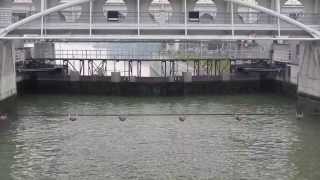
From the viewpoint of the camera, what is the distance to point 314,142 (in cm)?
3553

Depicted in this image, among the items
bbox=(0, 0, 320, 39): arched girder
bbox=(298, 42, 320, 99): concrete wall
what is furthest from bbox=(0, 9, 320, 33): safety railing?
bbox=(298, 42, 320, 99): concrete wall

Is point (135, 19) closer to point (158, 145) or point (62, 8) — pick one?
point (62, 8)

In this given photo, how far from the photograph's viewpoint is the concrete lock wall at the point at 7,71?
50.9m

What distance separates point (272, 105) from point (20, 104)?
21.3 meters

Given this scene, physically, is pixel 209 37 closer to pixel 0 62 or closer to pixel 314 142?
pixel 314 142

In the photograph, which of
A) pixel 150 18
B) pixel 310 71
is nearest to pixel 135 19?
pixel 150 18

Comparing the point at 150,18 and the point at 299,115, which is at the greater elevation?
the point at 150,18

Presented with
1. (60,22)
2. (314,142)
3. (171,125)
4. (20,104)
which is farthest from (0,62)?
(314,142)

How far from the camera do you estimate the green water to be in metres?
28.1

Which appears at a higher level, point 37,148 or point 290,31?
point 290,31

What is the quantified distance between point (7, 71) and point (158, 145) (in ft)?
76.0

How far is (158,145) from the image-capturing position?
3406cm

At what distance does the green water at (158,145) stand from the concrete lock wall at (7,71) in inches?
68.2

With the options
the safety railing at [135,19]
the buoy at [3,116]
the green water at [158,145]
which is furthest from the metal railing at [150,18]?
the green water at [158,145]
